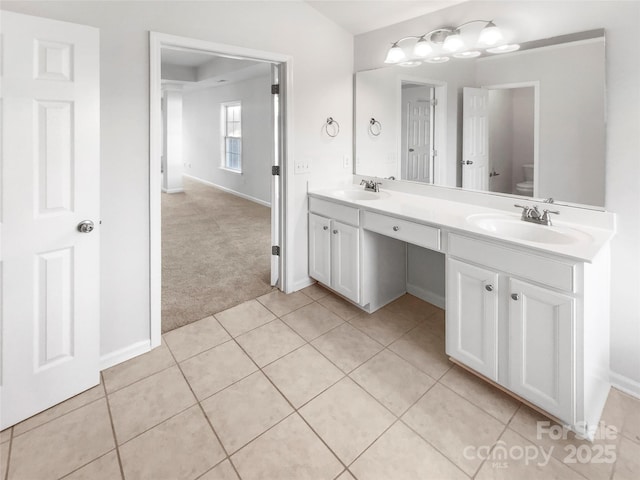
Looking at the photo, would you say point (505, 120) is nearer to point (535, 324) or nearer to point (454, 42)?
point (454, 42)

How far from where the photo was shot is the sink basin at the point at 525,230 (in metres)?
1.80

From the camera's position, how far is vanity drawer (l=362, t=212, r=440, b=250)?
2.09m

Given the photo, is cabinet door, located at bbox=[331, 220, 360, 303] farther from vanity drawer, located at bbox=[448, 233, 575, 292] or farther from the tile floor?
vanity drawer, located at bbox=[448, 233, 575, 292]

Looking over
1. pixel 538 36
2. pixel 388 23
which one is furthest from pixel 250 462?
pixel 388 23

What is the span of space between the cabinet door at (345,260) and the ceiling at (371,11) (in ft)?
5.36

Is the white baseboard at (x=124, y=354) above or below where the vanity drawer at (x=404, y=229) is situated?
below

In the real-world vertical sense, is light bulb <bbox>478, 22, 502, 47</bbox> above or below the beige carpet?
above

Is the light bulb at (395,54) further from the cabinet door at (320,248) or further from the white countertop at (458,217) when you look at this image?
the cabinet door at (320,248)

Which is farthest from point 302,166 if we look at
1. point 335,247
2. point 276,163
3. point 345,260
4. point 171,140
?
point 171,140

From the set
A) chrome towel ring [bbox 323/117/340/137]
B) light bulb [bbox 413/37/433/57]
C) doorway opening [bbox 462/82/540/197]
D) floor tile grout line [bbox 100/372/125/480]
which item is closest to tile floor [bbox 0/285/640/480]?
floor tile grout line [bbox 100/372/125/480]

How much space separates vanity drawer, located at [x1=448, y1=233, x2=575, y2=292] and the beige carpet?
5.99 ft

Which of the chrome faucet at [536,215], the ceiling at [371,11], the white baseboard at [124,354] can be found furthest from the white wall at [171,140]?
the chrome faucet at [536,215]

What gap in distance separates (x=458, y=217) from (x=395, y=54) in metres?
1.50

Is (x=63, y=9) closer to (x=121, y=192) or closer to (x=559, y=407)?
(x=121, y=192)
